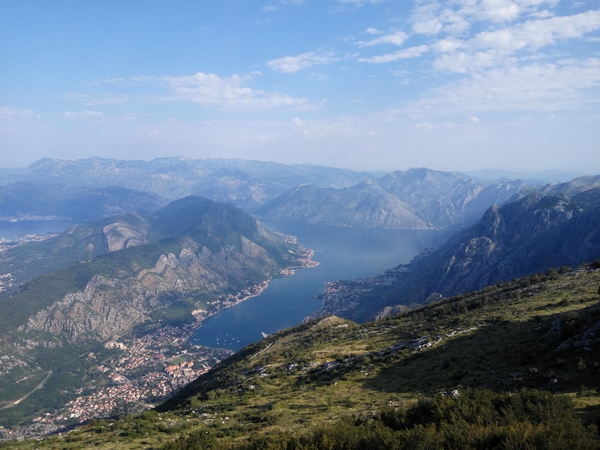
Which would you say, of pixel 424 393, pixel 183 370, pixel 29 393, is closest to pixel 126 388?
pixel 183 370

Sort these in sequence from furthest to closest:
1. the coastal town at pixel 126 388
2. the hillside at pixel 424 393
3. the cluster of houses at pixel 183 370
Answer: the cluster of houses at pixel 183 370
the coastal town at pixel 126 388
the hillside at pixel 424 393

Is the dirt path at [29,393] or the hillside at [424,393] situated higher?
the hillside at [424,393]

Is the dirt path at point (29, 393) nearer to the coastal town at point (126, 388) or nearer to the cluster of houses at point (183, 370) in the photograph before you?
the coastal town at point (126, 388)

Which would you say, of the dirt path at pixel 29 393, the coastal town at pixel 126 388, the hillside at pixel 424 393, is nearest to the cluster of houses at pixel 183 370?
the coastal town at pixel 126 388

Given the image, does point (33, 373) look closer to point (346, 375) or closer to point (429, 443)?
point (346, 375)

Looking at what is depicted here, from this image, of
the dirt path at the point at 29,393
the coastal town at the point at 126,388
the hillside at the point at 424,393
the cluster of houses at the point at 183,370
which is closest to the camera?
the hillside at the point at 424,393

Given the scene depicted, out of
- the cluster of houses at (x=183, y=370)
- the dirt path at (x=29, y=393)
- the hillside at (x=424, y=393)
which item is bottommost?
the dirt path at (x=29, y=393)

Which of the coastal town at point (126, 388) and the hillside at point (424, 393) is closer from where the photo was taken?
the hillside at point (424, 393)

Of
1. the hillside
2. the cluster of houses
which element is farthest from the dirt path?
the hillside

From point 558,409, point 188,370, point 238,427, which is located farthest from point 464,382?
point 188,370

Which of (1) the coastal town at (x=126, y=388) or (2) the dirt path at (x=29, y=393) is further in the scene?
(2) the dirt path at (x=29, y=393)
